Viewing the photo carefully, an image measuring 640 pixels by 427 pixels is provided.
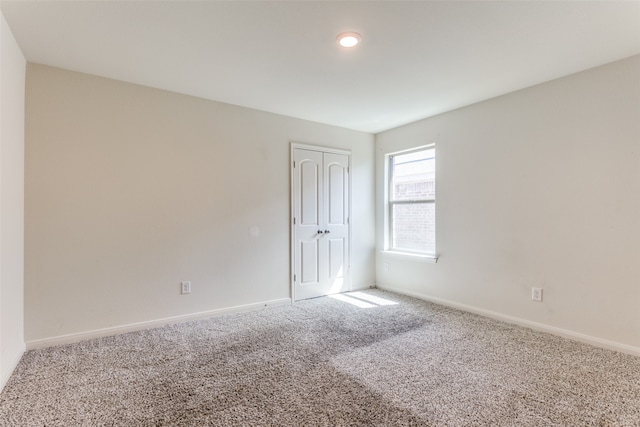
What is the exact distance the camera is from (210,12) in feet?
6.63

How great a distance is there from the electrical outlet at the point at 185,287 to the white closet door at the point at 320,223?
1.28 meters

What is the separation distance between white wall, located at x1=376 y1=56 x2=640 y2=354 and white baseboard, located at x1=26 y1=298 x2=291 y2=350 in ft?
7.42

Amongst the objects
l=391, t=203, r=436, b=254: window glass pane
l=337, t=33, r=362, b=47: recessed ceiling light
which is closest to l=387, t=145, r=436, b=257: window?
l=391, t=203, r=436, b=254: window glass pane

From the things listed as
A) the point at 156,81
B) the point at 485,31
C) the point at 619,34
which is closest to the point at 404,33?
the point at 485,31

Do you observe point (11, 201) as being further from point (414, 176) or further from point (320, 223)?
point (414, 176)

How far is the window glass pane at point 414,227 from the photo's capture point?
425 centimetres

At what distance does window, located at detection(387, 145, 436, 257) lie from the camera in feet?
13.9

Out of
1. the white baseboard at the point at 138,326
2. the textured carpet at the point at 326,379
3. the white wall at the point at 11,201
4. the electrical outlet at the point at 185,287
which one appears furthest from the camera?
the electrical outlet at the point at 185,287

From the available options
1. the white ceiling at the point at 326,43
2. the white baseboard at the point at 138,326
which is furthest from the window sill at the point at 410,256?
the white ceiling at the point at 326,43

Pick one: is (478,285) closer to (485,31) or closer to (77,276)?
(485,31)

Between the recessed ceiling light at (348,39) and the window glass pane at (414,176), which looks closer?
the recessed ceiling light at (348,39)

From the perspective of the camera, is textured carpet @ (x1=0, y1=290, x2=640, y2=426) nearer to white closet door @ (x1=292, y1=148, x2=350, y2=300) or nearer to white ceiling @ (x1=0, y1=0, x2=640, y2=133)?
white closet door @ (x1=292, y1=148, x2=350, y2=300)

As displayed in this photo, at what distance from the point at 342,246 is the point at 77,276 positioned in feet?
9.91

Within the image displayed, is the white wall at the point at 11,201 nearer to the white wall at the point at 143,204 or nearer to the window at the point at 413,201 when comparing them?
the white wall at the point at 143,204
